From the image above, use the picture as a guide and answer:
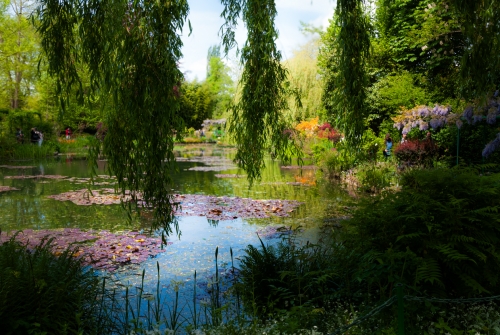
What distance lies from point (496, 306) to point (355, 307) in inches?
46.0

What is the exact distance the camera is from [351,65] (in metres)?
4.86

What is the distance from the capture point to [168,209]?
4062 mm

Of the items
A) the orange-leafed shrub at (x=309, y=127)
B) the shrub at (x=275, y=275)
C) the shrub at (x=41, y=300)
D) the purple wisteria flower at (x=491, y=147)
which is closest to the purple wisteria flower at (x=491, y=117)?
the purple wisteria flower at (x=491, y=147)

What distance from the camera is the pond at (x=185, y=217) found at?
5917 millimetres

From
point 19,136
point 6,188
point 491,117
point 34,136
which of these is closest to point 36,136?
point 34,136

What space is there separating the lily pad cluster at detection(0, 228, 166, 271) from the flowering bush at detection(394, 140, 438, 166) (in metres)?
9.17

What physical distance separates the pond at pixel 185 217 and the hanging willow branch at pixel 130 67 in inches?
18.2

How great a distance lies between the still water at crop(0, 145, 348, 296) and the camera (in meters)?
5.94

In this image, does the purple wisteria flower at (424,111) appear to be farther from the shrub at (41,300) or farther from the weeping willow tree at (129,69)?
the shrub at (41,300)

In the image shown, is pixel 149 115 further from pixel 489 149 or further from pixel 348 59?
pixel 489 149

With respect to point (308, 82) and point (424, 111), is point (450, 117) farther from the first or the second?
point (308, 82)

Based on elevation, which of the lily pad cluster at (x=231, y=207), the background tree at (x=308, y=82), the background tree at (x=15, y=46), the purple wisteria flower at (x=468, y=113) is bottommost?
the lily pad cluster at (x=231, y=207)

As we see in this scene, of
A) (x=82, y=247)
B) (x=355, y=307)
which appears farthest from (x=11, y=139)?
(x=355, y=307)

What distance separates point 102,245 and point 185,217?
2.64 metres
